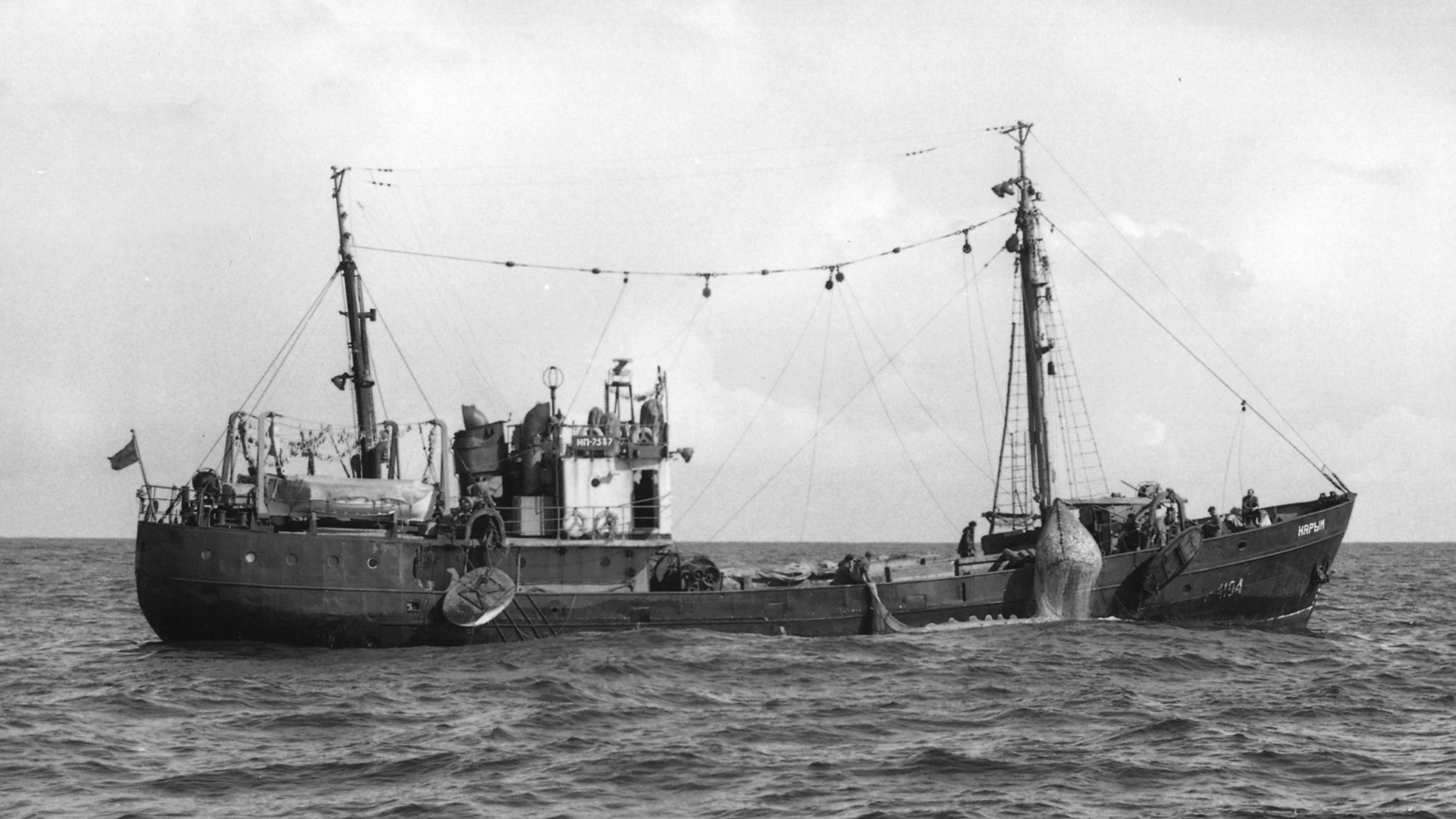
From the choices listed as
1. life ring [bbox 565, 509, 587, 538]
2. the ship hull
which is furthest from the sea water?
life ring [bbox 565, 509, 587, 538]

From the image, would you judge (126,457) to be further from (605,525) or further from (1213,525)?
(1213,525)

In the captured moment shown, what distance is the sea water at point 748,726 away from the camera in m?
15.8

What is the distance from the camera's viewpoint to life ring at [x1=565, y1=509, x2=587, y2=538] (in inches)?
1251

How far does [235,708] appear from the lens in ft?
71.3

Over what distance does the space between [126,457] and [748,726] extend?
1680 centimetres

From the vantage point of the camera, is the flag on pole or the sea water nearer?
the sea water

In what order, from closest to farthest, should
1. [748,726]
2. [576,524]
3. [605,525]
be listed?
[748,726]
[605,525]
[576,524]

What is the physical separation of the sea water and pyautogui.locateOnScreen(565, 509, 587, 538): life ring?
3.22m

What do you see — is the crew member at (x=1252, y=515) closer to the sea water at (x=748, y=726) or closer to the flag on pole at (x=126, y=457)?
the sea water at (x=748, y=726)

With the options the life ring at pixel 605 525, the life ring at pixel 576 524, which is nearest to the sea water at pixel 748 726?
the life ring at pixel 605 525

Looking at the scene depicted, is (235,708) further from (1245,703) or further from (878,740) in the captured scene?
(1245,703)

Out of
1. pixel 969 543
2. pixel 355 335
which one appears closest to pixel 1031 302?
pixel 969 543

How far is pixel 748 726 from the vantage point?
65.4 feet

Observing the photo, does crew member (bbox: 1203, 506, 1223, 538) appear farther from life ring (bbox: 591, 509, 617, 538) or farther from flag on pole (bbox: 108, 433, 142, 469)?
flag on pole (bbox: 108, 433, 142, 469)
